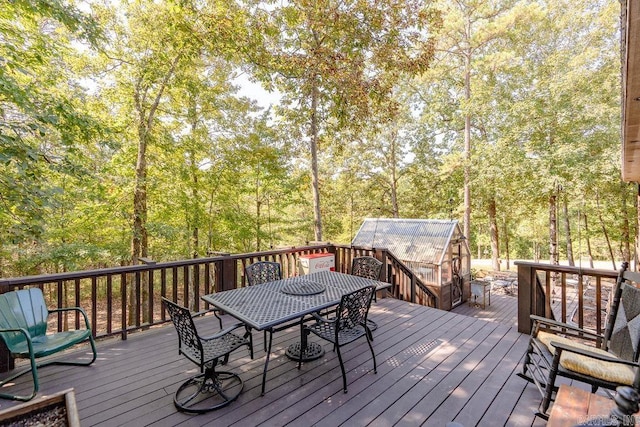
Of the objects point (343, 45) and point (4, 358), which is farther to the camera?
point (343, 45)

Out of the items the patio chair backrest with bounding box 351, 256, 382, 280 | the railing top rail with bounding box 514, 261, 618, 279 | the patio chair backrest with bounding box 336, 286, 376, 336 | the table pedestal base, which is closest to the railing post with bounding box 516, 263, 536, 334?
the railing top rail with bounding box 514, 261, 618, 279

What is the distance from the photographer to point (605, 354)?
2076mm

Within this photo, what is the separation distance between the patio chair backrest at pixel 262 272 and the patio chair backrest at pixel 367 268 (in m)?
1.18

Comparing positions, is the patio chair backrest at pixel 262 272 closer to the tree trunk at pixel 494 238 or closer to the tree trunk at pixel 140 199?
the tree trunk at pixel 140 199

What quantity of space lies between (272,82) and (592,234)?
17501 mm

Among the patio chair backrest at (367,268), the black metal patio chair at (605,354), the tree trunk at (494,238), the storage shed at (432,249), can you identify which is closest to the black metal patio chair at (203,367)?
the patio chair backrest at (367,268)

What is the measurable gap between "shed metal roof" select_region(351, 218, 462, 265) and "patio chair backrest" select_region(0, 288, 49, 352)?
28.0ft

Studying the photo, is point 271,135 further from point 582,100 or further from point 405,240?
point 582,100

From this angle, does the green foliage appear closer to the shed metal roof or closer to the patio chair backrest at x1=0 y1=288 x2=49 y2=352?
the patio chair backrest at x1=0 y1=288 x2=49 y2=352

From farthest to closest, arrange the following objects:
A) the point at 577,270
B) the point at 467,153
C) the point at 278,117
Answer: the point at 467,153
the point at 278,117
the point at 577,270

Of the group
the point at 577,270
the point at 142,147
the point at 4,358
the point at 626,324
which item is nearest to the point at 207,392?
the point at 4,358

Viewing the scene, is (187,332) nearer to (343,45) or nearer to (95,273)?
(95,273)

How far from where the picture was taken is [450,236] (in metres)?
9.21

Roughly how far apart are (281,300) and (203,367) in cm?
89
